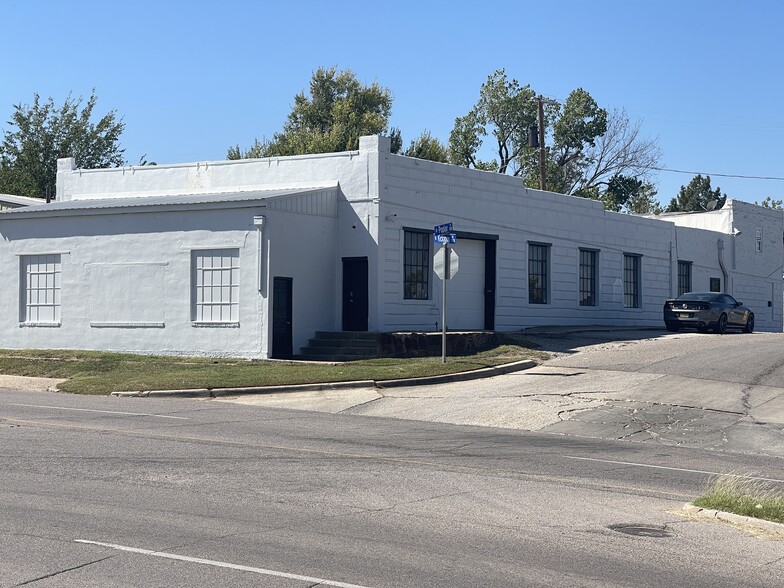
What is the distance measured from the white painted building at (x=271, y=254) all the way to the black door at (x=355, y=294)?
4 centimetres

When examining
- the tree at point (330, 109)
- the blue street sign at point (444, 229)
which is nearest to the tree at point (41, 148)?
the tree at point (330, 109)

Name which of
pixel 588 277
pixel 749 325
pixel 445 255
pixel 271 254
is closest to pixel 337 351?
pixel 271 254

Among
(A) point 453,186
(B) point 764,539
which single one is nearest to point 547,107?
(A) point 453,186

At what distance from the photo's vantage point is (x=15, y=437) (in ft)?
43.9

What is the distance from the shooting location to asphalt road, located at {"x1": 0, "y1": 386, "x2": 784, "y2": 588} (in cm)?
714

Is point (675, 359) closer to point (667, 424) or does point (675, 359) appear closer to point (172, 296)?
point (667, 424)

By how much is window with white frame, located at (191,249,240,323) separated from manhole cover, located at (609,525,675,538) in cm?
1866

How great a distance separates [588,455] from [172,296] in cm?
1597

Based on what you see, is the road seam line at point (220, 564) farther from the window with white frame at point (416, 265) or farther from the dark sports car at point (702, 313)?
the dark sports car at point (702, 313)

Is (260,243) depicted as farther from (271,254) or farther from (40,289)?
(40,289)

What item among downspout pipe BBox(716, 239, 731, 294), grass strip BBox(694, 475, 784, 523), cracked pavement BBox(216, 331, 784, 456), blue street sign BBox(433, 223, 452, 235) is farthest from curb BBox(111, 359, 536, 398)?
downspout pipe BBox(716, 239, 731, 294)

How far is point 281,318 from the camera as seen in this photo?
2702cm

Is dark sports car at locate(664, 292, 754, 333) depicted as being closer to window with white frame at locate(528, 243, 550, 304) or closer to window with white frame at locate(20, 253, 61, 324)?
window with white frame at locate(528, 243, 550, 304)

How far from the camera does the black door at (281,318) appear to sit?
87.7ft
